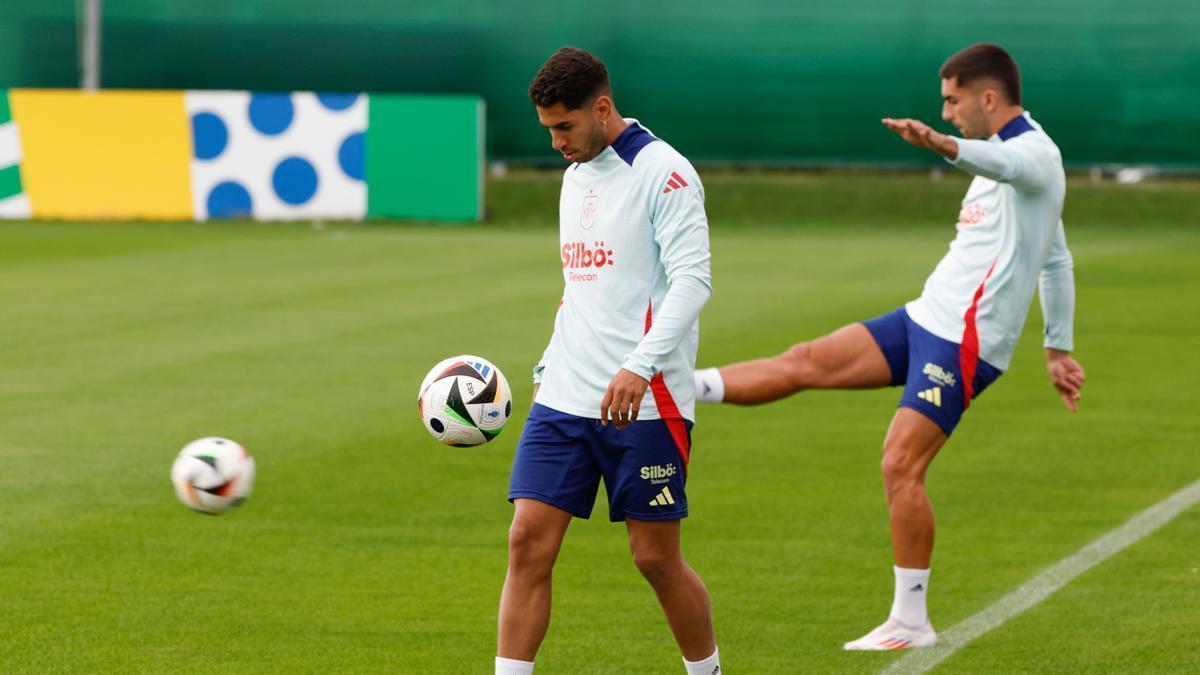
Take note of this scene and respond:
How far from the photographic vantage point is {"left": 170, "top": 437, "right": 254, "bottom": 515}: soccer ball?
774 cm

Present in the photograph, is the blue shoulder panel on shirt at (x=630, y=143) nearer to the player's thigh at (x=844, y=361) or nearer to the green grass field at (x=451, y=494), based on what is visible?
the green grass field at (x=451, y=494)

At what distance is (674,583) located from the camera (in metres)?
6.09

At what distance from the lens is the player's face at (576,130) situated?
232 inches

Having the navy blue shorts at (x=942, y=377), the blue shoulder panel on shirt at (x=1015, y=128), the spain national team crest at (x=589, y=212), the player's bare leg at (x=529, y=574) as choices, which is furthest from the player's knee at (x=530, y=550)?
the blue shoulder panel on shirt at (x=1015, y=128)

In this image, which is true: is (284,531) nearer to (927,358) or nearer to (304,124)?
(927,358)

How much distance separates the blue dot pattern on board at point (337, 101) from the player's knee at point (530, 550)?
77.3ft

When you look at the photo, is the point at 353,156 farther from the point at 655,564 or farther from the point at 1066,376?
the point at 655,564

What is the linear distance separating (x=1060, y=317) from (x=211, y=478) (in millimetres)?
3499

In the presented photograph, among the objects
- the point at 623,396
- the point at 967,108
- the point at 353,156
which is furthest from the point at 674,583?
the point at 353,156

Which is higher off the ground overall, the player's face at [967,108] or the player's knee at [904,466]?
the player's face at [967,108]

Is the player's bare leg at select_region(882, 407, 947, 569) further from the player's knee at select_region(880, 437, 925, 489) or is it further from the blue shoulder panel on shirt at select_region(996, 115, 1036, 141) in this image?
the blue shoulder panel on shirt at select_region(996, 115, 1036, 141)

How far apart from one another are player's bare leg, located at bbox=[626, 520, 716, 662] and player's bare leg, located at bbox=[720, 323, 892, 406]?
210cm

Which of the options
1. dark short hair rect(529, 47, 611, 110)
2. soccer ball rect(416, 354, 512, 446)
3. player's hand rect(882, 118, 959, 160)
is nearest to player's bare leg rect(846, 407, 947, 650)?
player's hand rect(882, 118, 959, 160)

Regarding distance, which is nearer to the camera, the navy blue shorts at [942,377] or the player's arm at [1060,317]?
the navy blue shorts at [942,377]
